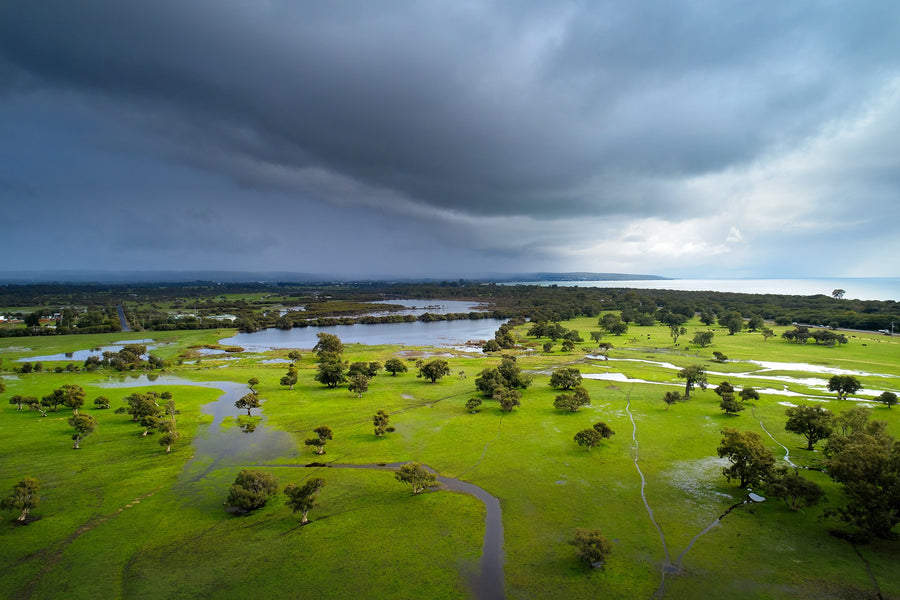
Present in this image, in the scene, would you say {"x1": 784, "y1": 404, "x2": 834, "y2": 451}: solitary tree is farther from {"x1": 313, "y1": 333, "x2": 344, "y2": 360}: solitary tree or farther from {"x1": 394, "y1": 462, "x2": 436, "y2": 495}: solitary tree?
{"x1": 313, "y1": 333, "x2": 344, "y2": 360}: solitary tree

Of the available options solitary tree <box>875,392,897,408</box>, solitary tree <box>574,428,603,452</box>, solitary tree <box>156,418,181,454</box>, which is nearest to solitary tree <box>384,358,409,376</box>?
solitary tree <box>156,418,181,454</box>

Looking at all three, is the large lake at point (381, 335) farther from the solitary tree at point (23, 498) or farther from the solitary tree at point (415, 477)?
the solitary tree at point (23, 498)

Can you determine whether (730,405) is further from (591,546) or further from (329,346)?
(329,346)

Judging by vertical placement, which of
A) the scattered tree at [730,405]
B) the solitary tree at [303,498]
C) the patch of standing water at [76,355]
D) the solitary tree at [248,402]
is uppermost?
the scattered tree at [730,405]

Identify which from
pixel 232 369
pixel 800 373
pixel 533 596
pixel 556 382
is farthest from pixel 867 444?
pixel 232 369

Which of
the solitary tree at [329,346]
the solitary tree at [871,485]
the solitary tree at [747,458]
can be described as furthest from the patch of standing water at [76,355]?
the solitary tree at [871,485]

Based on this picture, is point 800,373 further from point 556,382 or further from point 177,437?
point 177,437
